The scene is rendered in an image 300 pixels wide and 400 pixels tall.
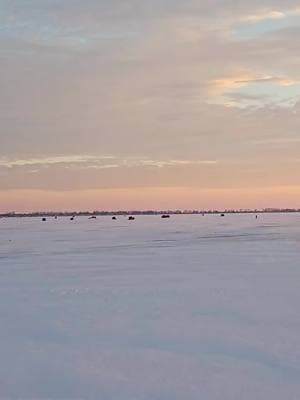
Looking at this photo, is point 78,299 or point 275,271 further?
point 275,271

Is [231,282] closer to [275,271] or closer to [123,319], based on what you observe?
[275,271]

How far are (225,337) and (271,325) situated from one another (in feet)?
2.91

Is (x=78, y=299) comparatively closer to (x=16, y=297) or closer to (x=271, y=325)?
(x=16, y=297)

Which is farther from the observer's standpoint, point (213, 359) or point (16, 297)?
point (16, 297)

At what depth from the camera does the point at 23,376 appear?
5449mm

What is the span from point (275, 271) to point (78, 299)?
5.82 meters

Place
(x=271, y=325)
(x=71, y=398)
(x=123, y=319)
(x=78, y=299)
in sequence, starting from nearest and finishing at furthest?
(x=71, y=398), (x=271, y=325), (x=123, y=319), (x=78, y=299)

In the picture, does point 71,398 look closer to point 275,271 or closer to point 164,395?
point 164,395

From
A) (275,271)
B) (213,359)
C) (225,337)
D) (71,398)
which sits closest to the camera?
(71,398)

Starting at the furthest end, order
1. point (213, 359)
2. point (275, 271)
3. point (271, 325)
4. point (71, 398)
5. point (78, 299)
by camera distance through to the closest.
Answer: point (275, 271)
point (78, 299)
point (271, 325)
point (213, 359)
point (71, 398)

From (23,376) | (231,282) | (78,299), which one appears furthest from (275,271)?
(23,376)

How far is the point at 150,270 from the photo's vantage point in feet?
47.8

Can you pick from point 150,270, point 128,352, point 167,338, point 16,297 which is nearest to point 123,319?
point 167,338

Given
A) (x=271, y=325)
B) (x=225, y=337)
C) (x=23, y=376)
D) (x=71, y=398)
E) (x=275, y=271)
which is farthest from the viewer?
(x=275, y=271)
